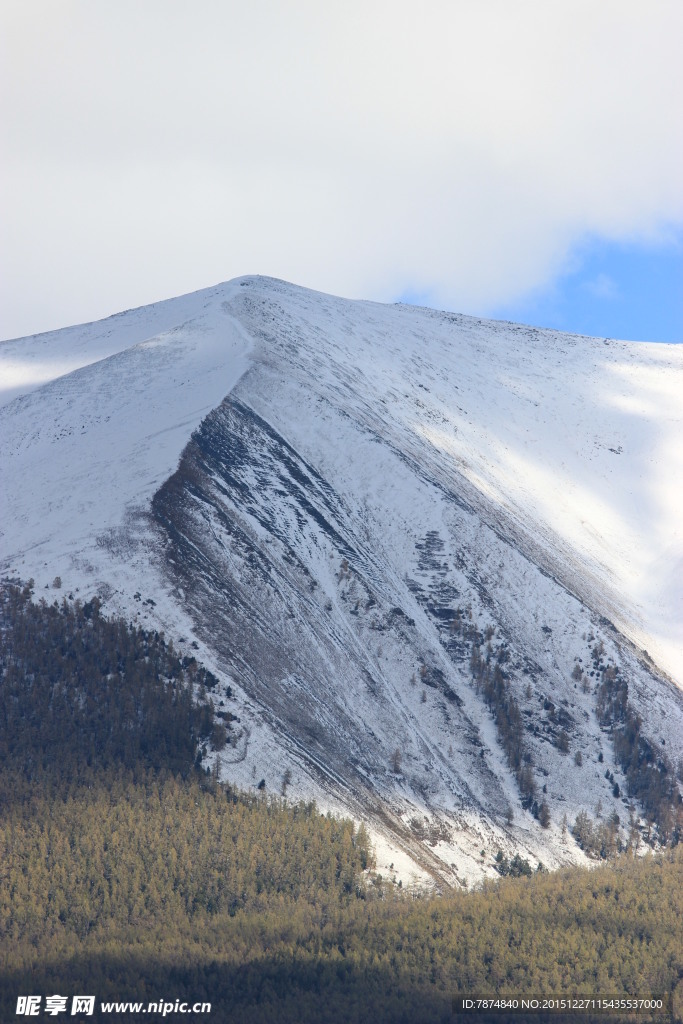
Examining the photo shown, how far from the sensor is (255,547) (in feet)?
246

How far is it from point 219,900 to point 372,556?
34.8m

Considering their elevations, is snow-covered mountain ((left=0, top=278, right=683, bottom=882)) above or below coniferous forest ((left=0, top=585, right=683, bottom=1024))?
above

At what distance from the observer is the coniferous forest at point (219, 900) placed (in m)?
43.8

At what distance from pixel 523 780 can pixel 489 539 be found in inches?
908

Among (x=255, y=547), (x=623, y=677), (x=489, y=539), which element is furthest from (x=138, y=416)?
(x=623, y=677)

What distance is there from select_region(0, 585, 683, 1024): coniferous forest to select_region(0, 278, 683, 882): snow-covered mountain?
354cm

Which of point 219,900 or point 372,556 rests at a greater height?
point 372,556

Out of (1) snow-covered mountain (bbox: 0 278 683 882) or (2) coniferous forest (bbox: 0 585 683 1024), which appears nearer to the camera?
(2) coniferous forest (bbox: 0 585 683 1024)

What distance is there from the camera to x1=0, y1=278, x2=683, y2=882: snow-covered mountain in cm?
6266

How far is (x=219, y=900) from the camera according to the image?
48.8 m

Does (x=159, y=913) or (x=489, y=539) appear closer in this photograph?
(x=159, y=913)

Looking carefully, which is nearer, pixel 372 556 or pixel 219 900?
pixel 219 900

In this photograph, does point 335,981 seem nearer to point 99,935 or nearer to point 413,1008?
point 413,1008

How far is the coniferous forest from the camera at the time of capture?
1724 inches
